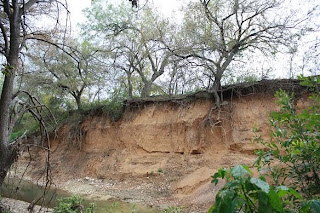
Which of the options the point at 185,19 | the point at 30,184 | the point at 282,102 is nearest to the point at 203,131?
the point at 185,19

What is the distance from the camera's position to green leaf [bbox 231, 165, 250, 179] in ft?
3.86

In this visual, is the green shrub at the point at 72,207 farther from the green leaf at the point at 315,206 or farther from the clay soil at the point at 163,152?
the green leaf at the point at 315,206

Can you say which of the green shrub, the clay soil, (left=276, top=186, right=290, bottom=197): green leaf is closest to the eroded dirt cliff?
the clay soil

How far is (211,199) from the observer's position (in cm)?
1012

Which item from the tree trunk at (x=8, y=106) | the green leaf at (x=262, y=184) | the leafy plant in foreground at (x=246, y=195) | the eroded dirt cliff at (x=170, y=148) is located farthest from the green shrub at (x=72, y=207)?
the green leaf at (x=262, y=184)

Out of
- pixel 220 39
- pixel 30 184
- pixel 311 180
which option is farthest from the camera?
pixel 30 184

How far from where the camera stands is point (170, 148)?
15.8 metres

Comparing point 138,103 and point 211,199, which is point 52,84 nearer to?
point 138,103

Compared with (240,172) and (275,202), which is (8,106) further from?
(275,202)

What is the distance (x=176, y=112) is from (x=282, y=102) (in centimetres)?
1395

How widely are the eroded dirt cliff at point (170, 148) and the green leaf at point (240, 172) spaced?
9351 millimetres

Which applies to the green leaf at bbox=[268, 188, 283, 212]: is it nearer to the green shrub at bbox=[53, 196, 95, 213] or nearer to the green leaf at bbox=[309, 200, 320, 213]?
the green leaf at bbox=[309, 200, 320, 213]

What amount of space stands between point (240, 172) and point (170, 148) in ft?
48.4

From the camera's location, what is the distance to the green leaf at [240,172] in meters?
1.18
